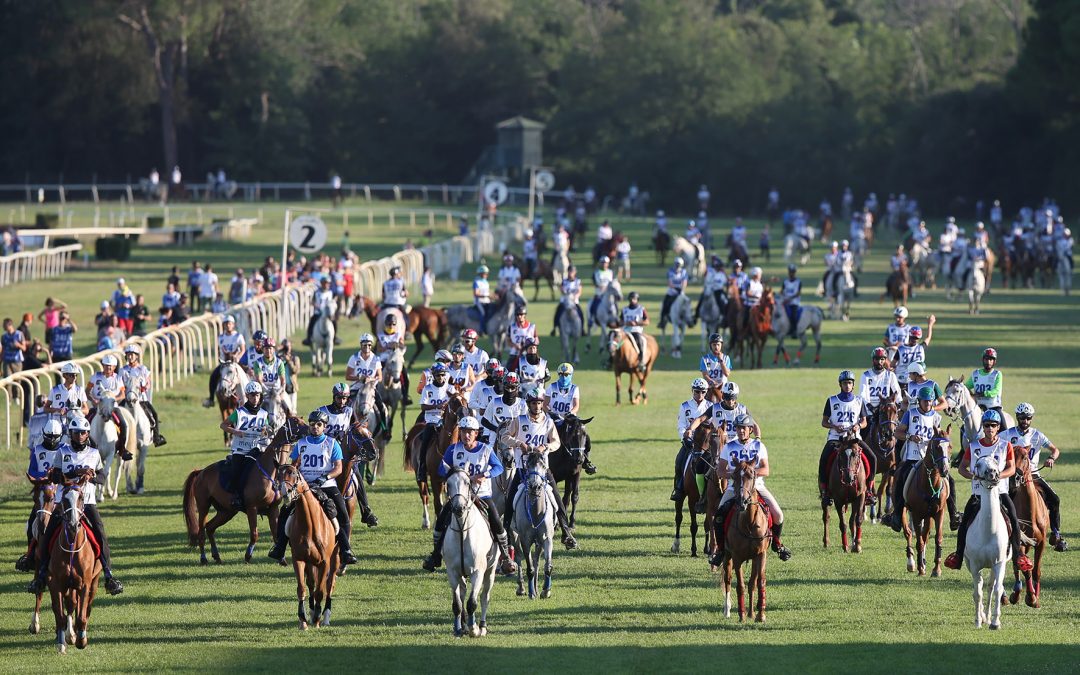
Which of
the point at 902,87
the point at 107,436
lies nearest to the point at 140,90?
the point at 902,87

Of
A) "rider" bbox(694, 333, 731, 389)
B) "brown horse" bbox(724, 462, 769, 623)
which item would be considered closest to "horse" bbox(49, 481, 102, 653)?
"brown horse" bbox(724, 462, 769, 623)

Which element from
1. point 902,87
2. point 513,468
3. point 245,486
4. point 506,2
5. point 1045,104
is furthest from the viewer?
point 506,2

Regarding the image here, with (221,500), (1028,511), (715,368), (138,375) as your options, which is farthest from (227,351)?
(1028,511)

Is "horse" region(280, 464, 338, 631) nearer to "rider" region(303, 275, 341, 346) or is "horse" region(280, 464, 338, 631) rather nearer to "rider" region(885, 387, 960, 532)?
"rider" region(885, 387, 960, 532)

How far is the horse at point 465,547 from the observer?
15.2 m

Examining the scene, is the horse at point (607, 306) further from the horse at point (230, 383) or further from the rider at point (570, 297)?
the horse at point (230, 383)

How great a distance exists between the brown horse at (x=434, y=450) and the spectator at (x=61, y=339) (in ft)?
39.3

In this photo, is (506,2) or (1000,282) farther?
(506,2)

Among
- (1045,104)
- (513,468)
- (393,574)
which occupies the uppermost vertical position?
(1045,104)

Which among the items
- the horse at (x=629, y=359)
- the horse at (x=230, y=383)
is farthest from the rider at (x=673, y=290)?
the horse at (x=230, y=383)

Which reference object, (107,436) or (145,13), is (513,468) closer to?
(107,436)

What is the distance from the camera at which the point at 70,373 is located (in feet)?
66.1

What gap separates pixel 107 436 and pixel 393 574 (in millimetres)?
5210

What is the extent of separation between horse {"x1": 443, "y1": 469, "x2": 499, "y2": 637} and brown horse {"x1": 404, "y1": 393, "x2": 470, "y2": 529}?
3.20 meters
